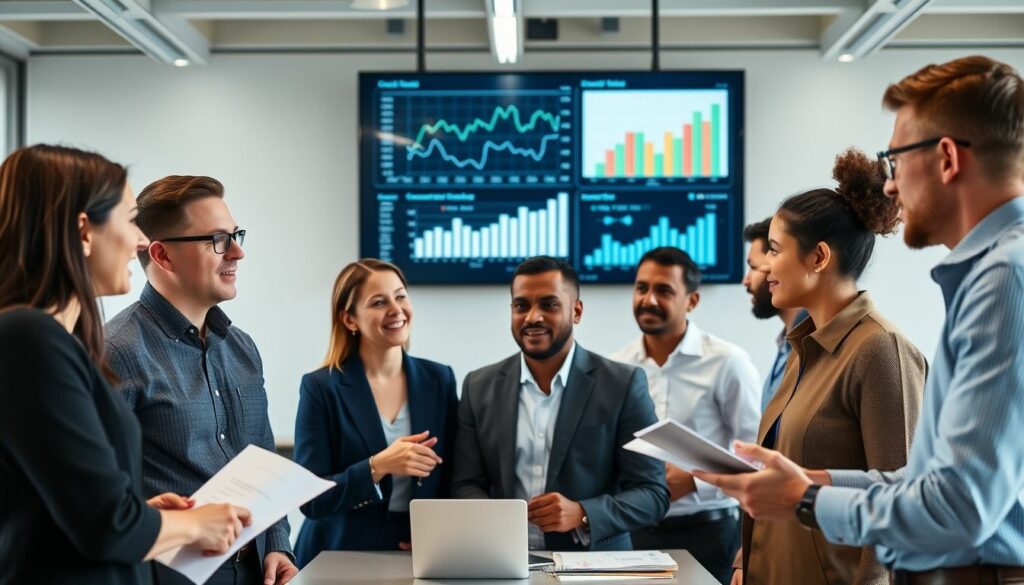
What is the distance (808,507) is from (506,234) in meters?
3.31

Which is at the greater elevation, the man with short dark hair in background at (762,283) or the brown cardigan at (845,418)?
the man with short dark hair in background at (762,283)

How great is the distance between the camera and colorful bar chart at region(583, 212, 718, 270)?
16.1ft

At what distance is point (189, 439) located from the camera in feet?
7.48

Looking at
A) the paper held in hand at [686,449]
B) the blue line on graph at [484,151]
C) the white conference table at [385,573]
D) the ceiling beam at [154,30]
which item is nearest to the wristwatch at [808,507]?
the paper held in hand at [686,449]

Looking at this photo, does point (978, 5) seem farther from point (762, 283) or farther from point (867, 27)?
point (762, 283)

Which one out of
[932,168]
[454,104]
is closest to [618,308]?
[454,104]

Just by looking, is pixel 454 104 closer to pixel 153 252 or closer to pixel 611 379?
pixel 611 379

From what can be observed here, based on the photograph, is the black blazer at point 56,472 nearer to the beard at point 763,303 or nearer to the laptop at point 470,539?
the laptop at point 470,539

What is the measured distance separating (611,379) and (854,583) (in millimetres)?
1059

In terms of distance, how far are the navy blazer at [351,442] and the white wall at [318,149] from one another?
6.47 ft

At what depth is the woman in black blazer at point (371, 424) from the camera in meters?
2.91

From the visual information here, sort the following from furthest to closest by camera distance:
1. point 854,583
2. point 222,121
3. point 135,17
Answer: point 222,121 → point 135,17 → point 854,583

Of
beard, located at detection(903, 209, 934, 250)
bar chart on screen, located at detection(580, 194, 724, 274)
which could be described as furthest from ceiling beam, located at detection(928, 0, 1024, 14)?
beard, located at detection(903, 209, 934, 250)

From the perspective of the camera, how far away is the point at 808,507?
171 cm
